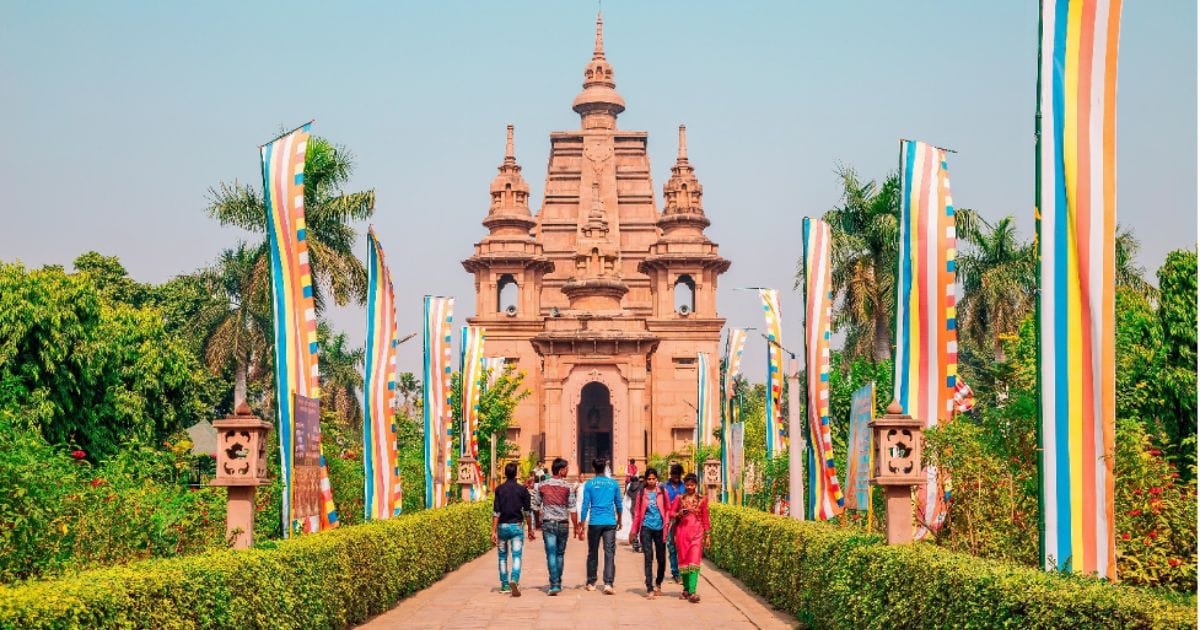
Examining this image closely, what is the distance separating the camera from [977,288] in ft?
154

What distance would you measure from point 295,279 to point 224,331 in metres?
28.0

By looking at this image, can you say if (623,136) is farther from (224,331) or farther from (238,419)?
(238,419)

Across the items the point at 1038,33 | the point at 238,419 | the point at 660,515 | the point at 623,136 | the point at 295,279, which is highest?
the point at 623,136

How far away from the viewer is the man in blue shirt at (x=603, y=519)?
20453mm

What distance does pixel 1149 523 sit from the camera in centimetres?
1319

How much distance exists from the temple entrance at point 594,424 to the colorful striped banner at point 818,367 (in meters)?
59.0

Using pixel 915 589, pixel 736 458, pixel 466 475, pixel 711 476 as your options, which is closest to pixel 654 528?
pixel 915 589

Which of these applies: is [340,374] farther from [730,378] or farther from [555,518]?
[555,518]

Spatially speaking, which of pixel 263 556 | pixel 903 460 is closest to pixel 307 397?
pixel 263 556

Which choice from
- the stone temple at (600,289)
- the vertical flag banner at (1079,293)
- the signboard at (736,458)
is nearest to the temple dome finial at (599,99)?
the stone temple at (600,289)

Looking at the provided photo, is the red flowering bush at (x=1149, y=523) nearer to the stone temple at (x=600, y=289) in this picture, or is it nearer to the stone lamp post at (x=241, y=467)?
the stone lamp post at (x=241, y=467)

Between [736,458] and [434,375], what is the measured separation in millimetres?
9094

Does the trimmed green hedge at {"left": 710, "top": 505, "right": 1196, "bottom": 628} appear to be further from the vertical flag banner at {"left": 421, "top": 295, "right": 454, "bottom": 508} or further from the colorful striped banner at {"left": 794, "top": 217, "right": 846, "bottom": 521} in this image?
the vertical flag banner at {"left": 421, "top": 295, "right": 454, "bottom": 508}

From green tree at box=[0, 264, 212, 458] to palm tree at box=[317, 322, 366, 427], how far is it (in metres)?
19.3
